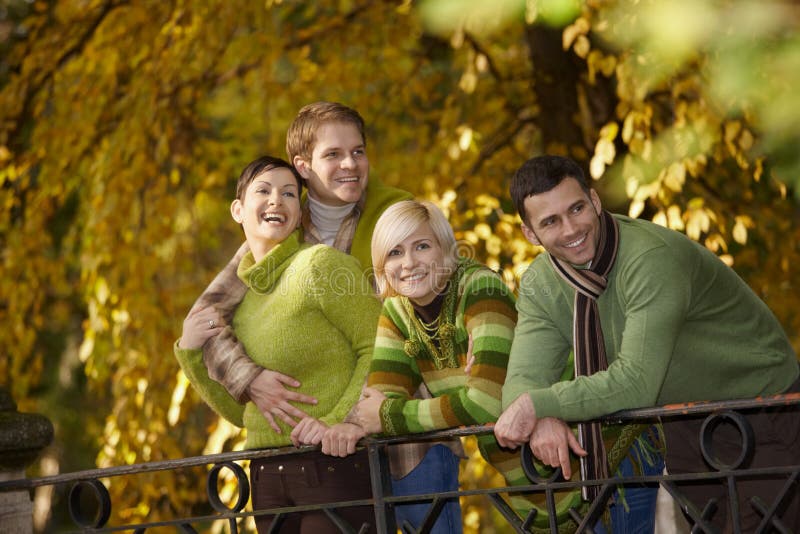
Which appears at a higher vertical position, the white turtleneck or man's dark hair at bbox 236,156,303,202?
man's dark hair at bbox 236,156,303,202

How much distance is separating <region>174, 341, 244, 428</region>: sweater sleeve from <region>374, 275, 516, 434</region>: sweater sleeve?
29.1 inches

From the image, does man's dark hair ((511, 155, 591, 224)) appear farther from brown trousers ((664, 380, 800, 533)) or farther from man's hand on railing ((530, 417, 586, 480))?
brown trousers ((664, 380, 800, 533))

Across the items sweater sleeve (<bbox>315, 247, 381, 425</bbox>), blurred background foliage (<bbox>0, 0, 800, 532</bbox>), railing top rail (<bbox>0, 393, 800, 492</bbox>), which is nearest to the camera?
railing top rail (<bbox>0, 393, 800, 492</bbox>)

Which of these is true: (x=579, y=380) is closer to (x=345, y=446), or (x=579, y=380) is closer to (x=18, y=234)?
(x=345, y=446)

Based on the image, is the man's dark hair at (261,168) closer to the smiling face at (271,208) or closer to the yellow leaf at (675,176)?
the smiling face at (271,208)

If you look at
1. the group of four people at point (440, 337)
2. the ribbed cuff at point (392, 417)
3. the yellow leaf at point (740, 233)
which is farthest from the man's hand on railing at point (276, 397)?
the yellow leaf at point (740, 233)

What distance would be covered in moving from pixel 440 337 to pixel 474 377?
21 centimetres

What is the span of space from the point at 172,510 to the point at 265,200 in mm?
4106

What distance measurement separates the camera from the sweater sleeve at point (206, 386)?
3.44m

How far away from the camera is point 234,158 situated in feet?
27.0

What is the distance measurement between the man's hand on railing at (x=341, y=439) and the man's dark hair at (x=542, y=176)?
2.54ft

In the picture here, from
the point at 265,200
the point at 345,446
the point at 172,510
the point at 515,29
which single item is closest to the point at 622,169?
the point at 515,29

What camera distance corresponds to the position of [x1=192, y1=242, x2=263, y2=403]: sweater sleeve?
3326mm

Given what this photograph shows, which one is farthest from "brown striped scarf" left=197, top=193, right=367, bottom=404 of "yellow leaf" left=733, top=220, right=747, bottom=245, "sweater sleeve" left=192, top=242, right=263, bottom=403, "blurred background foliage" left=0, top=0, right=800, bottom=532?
"yellow leaf" left=733, top=220, right=747, bottom=245
